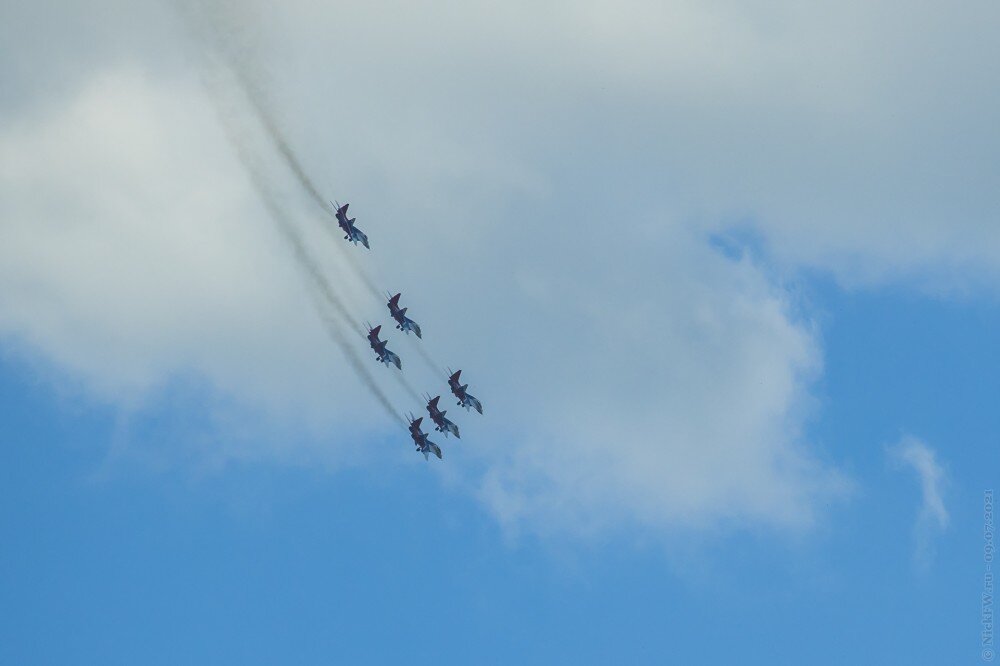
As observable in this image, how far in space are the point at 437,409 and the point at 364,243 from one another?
569 inches

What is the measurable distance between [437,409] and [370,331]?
307 inches

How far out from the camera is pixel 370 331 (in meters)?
187

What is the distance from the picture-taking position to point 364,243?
7185 inches

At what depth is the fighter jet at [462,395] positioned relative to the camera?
19188 cm

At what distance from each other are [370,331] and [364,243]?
24.1 feet

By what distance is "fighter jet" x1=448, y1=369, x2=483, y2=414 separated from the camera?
630ft

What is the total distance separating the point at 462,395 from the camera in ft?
630

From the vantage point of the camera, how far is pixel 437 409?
624 ft
